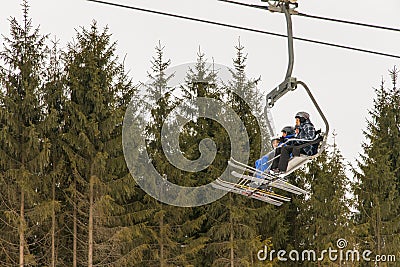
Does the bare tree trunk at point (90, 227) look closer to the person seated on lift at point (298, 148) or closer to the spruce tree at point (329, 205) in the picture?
the spruce tree at point (329, 205)

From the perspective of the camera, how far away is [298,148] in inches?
430

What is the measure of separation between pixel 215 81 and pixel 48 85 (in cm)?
516

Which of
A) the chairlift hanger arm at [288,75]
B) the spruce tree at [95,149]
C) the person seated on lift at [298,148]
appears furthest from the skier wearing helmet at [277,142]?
the spruce tree at [95,149]

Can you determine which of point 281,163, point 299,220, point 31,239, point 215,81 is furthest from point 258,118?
point 281,163

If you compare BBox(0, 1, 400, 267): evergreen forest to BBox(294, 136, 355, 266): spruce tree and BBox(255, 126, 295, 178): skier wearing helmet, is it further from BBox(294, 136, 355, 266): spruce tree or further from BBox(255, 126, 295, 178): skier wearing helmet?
BBox(255, 126, 295, 178): skier wearing helmet

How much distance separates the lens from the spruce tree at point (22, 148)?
20.8 m

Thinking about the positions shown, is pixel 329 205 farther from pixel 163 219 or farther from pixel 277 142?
pixel 277 142

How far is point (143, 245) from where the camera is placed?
72.6 feet

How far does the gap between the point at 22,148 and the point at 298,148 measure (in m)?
11.9

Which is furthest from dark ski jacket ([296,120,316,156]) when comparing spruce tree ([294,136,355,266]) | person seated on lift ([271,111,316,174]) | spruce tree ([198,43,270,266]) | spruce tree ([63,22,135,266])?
spruce tree ([294,136,355,266])

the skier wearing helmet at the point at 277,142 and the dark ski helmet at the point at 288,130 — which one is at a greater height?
the dark ski helmet at the point at 288,130

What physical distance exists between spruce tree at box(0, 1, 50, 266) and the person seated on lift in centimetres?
1060

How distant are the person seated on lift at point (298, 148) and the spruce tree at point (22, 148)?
34.8ft

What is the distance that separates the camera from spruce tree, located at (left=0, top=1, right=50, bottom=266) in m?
20.8
